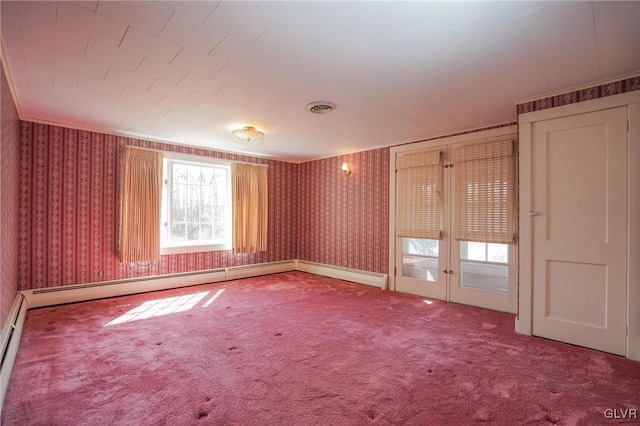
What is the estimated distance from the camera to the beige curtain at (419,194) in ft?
14.6

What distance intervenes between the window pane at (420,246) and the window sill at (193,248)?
10.3 ft

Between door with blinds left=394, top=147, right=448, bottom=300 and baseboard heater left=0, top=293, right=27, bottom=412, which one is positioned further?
door with blinds left=394, top=147, right=448, bottom=300

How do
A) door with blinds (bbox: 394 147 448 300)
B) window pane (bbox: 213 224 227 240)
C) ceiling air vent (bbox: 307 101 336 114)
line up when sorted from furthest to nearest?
window pane (bbox: 213 224 227 240), door with blinds (bbox: 394 147 448 300), ceiling air vent (bbox: 307 101 336 114)

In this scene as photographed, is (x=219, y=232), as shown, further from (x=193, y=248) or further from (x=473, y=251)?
(x=473, y=251)

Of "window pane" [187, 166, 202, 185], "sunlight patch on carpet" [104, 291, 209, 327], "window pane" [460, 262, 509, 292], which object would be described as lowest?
"sunlight patch on carpet" [104, 291, 209, 327]

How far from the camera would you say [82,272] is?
4.18m

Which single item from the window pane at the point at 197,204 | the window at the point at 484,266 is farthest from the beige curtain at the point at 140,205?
the window at the point at 484,266

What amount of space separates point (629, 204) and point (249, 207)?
5.11m

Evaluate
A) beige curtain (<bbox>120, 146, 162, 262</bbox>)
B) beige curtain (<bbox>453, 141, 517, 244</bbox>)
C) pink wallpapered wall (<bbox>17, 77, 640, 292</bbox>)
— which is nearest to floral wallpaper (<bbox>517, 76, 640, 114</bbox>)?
pink wallpapered wall (<bbox>17, 77, 640, 292</bbox>)

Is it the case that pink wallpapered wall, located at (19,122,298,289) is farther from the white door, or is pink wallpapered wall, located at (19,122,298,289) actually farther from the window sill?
the white door

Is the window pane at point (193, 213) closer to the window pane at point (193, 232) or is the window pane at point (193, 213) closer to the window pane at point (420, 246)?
the window pane at point (193, 232)

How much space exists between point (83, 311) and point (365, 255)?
4.05m

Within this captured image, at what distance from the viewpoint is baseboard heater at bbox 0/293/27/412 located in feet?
6.65

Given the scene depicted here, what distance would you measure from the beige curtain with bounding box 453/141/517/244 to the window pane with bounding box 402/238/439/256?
0.40 metres
